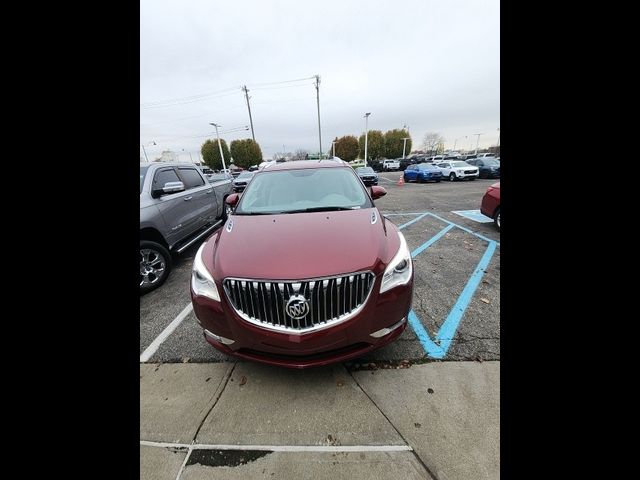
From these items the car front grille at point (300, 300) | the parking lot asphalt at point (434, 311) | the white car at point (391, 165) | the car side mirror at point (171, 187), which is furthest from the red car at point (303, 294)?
the white car at point (391, 165)

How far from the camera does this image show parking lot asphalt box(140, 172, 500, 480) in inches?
56.9

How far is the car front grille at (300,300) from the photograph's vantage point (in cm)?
163

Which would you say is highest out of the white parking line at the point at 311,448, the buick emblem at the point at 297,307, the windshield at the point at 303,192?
the windshield at the point at 303,192

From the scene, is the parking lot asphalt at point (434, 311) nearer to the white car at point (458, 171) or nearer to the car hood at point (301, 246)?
the car hood at point (301, 246)

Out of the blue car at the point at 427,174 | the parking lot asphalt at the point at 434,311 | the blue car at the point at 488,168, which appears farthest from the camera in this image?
the blue car at the point at 488,168

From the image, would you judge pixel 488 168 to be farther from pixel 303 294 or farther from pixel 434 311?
pixel 303 294

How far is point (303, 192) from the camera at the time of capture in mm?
3092

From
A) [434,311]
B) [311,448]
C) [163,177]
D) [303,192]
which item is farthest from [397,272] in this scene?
[163,177]

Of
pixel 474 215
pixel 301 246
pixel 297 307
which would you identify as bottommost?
pixel 474 215

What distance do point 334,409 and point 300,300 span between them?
869 mm

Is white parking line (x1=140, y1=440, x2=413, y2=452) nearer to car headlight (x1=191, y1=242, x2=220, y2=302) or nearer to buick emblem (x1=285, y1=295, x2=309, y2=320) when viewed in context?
buick emblem (x1=285, y1=295, x2=309, y2=320)

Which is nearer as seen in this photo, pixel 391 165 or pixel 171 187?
pixel 171 187
